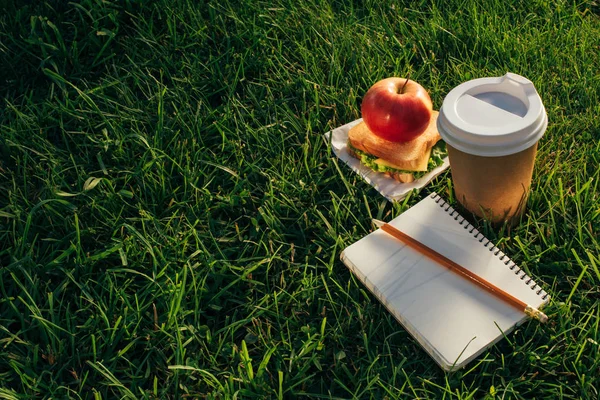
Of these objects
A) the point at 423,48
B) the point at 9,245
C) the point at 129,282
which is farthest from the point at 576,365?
the point at 9,245

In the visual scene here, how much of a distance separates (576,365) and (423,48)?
165cm

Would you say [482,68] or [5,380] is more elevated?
[482,68]

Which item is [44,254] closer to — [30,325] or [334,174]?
[30,325]

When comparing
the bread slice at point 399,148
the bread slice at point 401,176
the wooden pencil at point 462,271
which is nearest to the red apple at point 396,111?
the bread slice at point 399,148

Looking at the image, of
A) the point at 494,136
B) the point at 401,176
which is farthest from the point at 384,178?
the point at 494,136

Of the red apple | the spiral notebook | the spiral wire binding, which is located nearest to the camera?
the spiral notebook

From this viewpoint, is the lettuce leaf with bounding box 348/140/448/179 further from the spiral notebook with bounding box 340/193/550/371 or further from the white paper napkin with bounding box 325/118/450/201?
the spiral notebook with bounding box 340/193/550/371

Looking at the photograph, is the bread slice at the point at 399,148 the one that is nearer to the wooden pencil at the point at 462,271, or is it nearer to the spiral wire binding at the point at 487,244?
the spiral wire binding at the point at 487,244

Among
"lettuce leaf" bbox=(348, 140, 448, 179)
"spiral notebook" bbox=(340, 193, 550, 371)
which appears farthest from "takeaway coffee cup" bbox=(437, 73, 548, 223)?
"lettuce leaf" bbox=(348, 140, 448, 179)

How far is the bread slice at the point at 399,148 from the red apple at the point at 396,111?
0.03 meters

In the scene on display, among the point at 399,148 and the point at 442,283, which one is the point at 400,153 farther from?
the point at 442,283

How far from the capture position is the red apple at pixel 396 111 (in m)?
2.42

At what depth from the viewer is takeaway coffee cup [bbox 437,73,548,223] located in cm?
196

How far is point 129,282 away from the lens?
219 centimetres
